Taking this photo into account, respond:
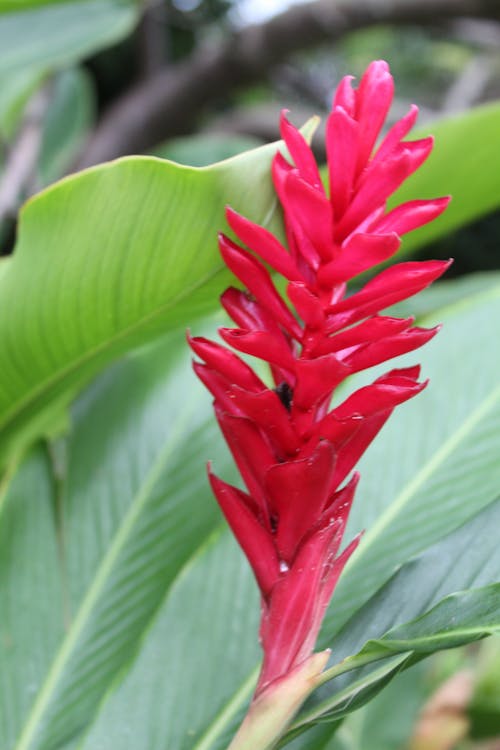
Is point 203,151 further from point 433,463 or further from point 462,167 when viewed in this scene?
point 433,463

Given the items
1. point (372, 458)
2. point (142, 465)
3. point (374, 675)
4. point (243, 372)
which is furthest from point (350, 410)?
point (142, 465)

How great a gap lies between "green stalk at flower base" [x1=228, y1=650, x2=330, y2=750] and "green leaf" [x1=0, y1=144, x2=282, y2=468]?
31cm

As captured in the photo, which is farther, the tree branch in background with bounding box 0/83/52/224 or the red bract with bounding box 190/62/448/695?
the tree branch in background with bounding box 0/83/52/224

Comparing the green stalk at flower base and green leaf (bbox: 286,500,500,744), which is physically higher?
the green stalk at flower base

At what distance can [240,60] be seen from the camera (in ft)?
9.42

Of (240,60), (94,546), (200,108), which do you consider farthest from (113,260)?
Answer: (200,108)

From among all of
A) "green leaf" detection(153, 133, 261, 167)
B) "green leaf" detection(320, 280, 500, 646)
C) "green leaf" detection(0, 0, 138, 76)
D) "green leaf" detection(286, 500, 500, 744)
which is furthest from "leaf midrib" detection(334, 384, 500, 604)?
"green leaf" detection(153, 133, 261, 167)

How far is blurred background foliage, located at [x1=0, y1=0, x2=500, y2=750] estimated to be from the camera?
Answer: 1.25 metres

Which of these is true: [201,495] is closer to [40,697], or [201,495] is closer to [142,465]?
[142,465]

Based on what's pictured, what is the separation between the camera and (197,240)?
0.62 m

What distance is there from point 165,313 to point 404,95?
6084 mm

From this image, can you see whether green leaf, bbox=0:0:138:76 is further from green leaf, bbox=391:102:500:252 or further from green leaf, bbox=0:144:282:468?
green leaf, bbox=0:144:282:468

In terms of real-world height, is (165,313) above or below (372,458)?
above

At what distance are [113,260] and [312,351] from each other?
0.22 meters
